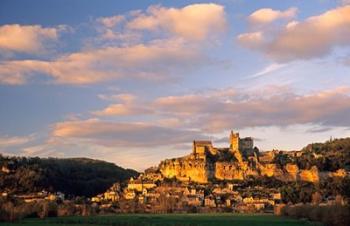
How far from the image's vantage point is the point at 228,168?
458ft

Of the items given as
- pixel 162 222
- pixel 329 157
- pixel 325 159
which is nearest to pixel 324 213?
pixel 162 222

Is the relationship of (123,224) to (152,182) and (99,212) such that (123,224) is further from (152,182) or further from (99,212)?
(152,182)

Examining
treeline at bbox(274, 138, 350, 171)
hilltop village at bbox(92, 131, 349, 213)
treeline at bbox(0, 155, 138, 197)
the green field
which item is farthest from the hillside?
the green field

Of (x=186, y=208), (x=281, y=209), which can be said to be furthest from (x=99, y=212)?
(x=281, y=209)

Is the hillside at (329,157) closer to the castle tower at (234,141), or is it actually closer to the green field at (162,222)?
the castle tower at (234,141)

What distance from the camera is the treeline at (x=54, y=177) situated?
396 feet

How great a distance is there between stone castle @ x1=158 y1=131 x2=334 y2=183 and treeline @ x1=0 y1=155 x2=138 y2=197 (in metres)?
16.4

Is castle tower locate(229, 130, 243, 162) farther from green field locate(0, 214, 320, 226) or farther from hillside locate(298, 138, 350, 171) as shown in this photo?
green field locate(0, 214, 320, 226)

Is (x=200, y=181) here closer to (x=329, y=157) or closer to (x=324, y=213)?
(x=329, y=157)

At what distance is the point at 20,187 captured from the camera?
118500mm

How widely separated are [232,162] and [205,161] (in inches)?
258

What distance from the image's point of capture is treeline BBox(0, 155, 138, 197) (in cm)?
12065

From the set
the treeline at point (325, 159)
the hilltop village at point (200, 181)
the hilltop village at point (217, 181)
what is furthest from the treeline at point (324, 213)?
the treeline at point (325, 159)

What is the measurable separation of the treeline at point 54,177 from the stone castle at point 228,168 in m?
16.4
